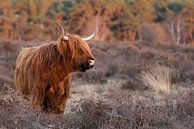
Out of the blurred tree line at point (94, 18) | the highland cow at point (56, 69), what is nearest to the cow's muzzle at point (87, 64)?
the highland cow at point (56, 69)

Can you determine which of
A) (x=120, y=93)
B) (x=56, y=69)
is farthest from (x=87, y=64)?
(x=120, y=93)

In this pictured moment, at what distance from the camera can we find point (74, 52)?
8.18 metres

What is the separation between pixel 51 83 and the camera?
8.16m

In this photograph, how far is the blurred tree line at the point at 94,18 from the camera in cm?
3750

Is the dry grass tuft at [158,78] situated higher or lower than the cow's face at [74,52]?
lower

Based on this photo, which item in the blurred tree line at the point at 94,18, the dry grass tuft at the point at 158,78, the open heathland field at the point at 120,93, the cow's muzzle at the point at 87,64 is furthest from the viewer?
the blurred tree line at the point at 94,18

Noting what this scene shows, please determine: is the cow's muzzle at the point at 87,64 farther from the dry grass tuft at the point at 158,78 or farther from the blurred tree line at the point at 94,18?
the blurred tree line at the point at 94,18

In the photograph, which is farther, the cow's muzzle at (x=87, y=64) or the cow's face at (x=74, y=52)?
the cow's face at (x=74, y=52)

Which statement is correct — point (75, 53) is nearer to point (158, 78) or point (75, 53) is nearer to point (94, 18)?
point (158, 78)

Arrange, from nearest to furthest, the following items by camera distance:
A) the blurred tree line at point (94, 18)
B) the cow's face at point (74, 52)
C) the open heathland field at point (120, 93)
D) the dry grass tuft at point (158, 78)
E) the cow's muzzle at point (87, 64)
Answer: the open heathland field at point (120, 93) < the cow's muzzle at point (87, 64) < the cow's face at point (74, 52) < the dry grass tuft at point (158, 78) < the blurred tree line at point (94, 18)

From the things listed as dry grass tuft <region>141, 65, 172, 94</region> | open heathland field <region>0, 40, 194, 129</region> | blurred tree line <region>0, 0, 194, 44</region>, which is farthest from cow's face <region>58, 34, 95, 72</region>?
blurred tree line <region>0, 0, 194, 44</region>

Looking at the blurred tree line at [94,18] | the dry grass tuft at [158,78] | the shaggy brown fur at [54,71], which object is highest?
the shaggy brown fur at [54,71]

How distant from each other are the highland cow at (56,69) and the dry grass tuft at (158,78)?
13.8 feet

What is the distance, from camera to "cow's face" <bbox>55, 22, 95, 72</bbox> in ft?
26.6
